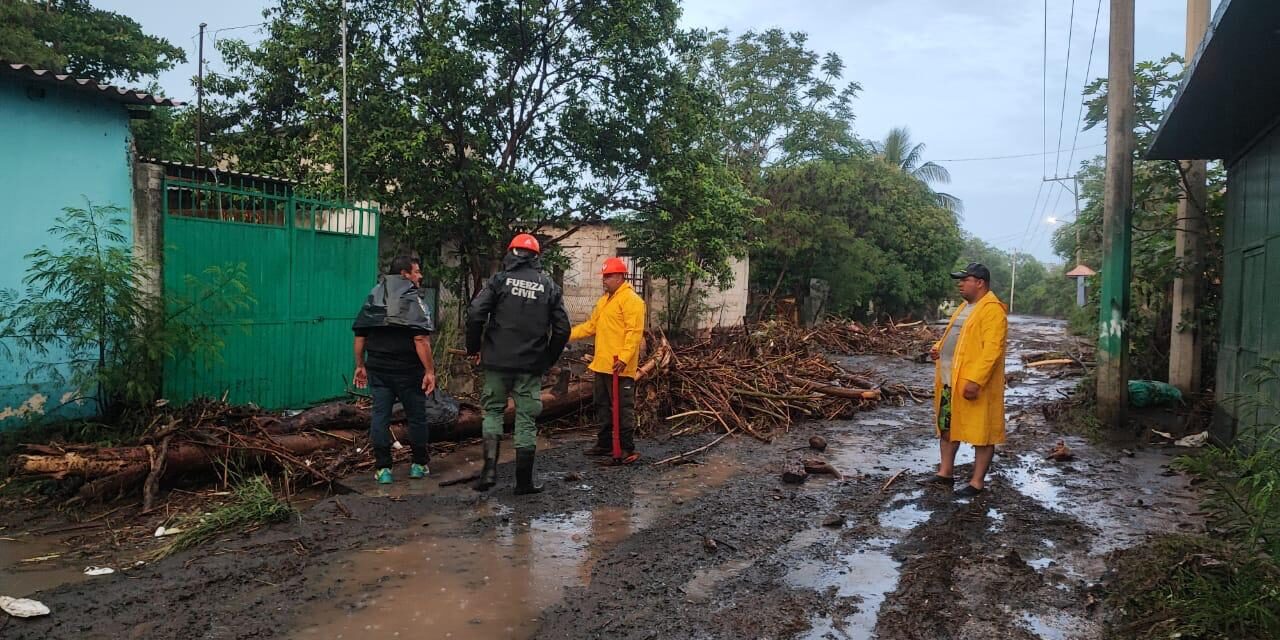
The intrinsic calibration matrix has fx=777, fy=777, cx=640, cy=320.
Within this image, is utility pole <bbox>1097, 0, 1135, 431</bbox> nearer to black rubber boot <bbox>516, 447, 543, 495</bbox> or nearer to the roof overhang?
the roof overhang

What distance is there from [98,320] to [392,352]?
88.2 inches

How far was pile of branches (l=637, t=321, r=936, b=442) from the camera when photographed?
345 inches

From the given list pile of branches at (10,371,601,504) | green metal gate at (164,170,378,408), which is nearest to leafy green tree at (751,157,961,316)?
green metal gate at (164,170,378,408)

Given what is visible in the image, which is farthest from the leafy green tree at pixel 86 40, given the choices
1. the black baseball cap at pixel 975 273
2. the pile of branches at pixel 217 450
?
the black baseball cap at pixel 975 273

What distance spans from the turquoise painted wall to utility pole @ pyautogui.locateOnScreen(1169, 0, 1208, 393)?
1114 cm

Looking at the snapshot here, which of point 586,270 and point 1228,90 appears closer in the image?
point 1228,90

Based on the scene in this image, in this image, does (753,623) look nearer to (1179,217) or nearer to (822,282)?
(1179,217)

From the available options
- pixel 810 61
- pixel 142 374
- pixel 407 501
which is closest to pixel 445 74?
pixel 142 374

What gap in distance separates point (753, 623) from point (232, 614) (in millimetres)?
2340

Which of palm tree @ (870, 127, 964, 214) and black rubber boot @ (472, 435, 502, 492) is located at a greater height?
palm tree @ (870, 127, 964, 214)

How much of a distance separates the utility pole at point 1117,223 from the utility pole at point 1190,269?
1190mm

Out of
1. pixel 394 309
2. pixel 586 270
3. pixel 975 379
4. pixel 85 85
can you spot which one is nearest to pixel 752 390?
pixel 975 379

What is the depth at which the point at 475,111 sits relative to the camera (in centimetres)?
1097

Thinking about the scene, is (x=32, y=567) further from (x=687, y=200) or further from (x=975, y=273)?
(x=687, y=200)
